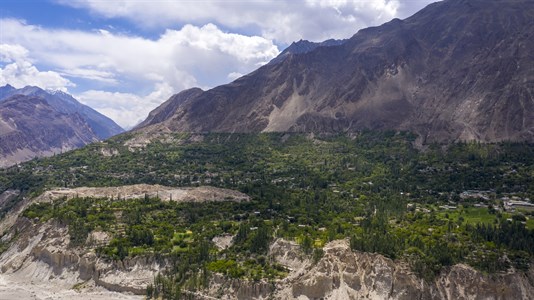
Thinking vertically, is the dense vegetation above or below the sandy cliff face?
above

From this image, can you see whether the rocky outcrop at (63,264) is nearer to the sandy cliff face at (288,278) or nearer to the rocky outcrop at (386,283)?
the sandy cliff face at (288,278)

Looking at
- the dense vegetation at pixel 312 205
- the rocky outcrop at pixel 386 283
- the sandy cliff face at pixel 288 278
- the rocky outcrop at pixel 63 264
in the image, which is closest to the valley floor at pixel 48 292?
the sandy cliff face at pixel 288 278

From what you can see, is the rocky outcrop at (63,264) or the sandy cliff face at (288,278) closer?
the sandy cliff face at (288,278)

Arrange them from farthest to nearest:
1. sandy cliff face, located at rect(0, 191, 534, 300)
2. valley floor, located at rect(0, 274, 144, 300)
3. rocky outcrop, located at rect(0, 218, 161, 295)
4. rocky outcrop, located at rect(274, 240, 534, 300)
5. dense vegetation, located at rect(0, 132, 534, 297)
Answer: rocky outcrop, located at rect(0, 218, 161, 295) → valley floor, located at rect(0, 274, 144, 300) → dense vegetation, located at rect(0, 132, 534, 297) → sandy cliff face, located at rect(0, 191, 534, 300) → rocky outcrop, located at rect(274, 240, 534, 300)

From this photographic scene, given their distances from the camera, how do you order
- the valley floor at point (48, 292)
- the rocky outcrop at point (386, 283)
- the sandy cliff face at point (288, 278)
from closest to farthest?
the rocky outcrop at point (386, 283)
the sandy cliff face at point (288, 278)
the valley floor at point (48, 292)

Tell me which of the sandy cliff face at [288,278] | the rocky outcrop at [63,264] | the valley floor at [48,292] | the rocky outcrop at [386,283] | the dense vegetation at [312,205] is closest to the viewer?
the rocky outcrop at [386,283]

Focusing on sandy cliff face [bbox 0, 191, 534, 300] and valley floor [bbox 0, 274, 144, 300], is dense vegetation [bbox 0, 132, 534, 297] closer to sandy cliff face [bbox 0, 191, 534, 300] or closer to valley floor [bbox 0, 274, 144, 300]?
sandy cliff face [bbox 0, 191, 534, 300]

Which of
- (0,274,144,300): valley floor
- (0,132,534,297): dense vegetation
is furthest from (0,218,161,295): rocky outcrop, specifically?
(0,132,534,297): dense vegetation

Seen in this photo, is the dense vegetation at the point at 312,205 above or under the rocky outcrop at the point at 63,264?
above

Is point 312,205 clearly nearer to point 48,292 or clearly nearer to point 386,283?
point 386,283

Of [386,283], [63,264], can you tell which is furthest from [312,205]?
[63,264]
